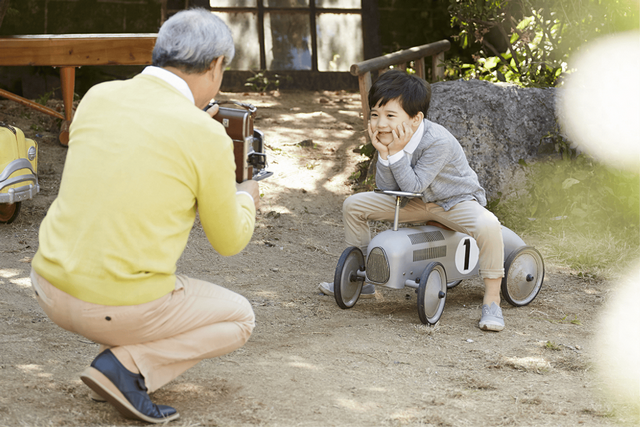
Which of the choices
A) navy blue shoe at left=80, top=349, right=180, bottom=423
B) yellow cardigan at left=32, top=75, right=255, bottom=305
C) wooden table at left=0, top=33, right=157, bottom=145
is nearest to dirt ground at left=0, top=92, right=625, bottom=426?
navy blue shoe at left=80, top=349, right=180, bottom=423

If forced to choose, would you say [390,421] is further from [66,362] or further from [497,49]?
[497,49]

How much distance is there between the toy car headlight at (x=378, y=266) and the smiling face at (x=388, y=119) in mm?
564

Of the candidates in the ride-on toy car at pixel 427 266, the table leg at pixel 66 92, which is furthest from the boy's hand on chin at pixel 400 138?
the table leg at pixel 66 92

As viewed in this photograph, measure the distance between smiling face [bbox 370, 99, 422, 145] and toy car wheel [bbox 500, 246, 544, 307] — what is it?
0.99 metres

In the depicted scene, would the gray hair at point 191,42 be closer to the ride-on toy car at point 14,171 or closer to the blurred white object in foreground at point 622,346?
the blurred white object in foreground at point 622,346

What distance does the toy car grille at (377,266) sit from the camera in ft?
10.9

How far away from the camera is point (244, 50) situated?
331 inches

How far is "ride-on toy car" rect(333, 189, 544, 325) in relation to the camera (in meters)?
3.31

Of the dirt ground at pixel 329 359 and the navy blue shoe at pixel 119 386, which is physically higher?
the navy blue shoe at pixel 119 386

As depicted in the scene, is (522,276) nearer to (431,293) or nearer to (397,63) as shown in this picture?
(431,293)

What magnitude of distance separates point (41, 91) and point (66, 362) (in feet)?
18.9

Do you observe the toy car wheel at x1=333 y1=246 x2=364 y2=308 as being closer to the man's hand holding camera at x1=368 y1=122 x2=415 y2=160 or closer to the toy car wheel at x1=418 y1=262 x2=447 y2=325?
the toy car wheel at x1=418 y1=262 x2=447 y2=325

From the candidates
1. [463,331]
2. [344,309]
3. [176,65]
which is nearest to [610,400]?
[463,331]

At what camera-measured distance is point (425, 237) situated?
3.45m
